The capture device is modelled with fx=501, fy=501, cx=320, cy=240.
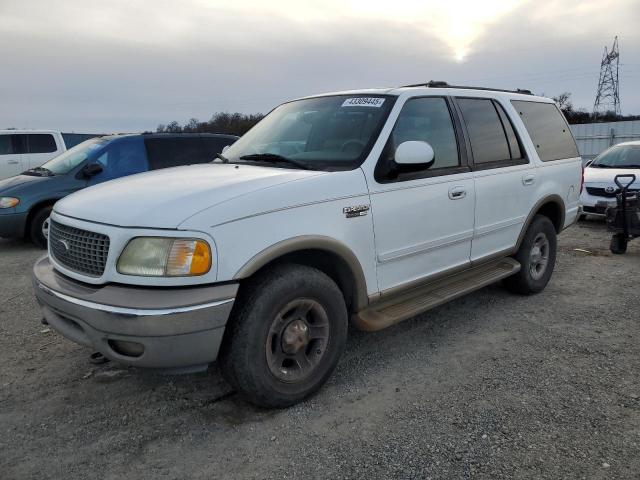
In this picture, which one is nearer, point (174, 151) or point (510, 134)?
point (510, 134)

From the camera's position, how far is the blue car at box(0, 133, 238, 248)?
7.50 meters

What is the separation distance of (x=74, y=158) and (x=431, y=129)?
632 centimetres

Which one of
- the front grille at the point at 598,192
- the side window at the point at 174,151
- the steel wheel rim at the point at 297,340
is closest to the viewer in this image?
the steel wheel rim at the point at 297,340

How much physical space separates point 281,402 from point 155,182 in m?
1.59

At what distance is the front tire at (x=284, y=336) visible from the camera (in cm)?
273

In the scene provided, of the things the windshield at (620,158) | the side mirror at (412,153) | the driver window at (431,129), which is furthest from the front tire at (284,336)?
the windshield at (620,158)

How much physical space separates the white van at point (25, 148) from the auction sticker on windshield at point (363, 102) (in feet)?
35.6

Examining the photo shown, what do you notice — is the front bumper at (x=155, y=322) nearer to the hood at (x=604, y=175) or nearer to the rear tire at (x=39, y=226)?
the rear tire at (x=39, y=226)

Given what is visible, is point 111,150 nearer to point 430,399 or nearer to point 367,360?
point 367,360

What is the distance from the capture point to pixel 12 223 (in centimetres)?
748

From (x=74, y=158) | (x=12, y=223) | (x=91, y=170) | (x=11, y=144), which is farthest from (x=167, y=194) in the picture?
(x=11, y=144)

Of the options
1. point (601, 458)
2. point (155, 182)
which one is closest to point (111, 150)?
point (155, 182)

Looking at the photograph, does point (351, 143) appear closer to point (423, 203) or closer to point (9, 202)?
point (423, 203)

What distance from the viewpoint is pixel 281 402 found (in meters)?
2.96
